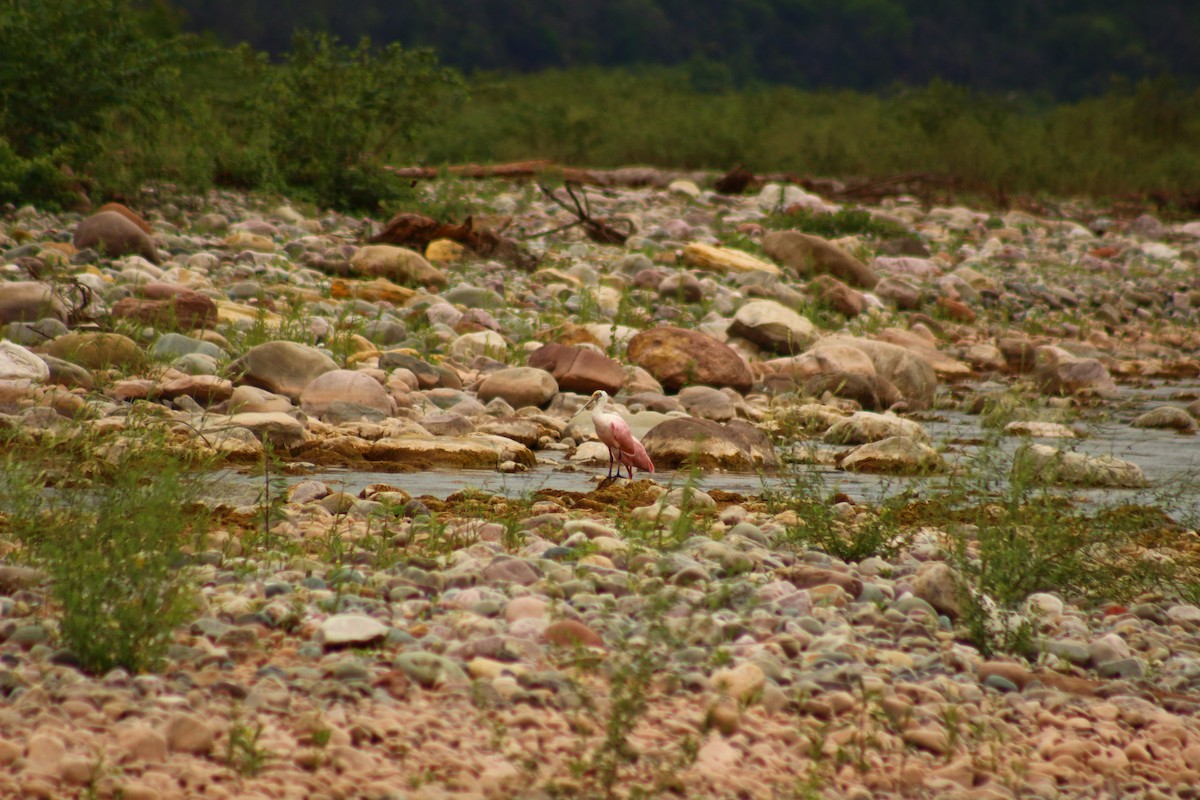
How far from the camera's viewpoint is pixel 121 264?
9141 millimetres

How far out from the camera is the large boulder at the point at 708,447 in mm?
6602

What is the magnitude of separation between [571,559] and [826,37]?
48226 mm

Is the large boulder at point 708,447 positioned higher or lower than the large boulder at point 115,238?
lower

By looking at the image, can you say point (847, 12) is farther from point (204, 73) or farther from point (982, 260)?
point (982, 260)

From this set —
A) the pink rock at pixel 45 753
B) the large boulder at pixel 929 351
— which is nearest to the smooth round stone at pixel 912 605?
the pink rock at pixel 45 753

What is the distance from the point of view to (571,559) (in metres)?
Answer: 4.07

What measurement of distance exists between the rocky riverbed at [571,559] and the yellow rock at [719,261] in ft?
6.61

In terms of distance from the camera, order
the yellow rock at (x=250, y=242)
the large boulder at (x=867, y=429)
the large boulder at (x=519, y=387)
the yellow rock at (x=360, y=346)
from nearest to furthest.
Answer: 1. the large boulder at (x=867, y=429)
2. the large boulder at (x=519, y=387)
3. the yellow rock at (x=360, y=346)
4. the yellow rock at (x=250, y=242)

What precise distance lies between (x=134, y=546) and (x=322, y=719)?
2.69 ft

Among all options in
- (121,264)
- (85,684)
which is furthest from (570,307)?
(85,684)

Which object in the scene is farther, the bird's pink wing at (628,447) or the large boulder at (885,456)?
the large boulder at (885,456)

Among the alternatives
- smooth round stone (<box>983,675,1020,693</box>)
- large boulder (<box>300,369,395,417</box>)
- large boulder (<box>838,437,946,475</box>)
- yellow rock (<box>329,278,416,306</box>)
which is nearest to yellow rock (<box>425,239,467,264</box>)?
yellow rock (<box>329,278,416,306</box>)

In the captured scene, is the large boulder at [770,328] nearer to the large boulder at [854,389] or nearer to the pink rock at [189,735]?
the large boulder at [854,389]

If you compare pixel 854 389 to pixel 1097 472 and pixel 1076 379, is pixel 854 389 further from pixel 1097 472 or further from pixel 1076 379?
pixel 1097 472
